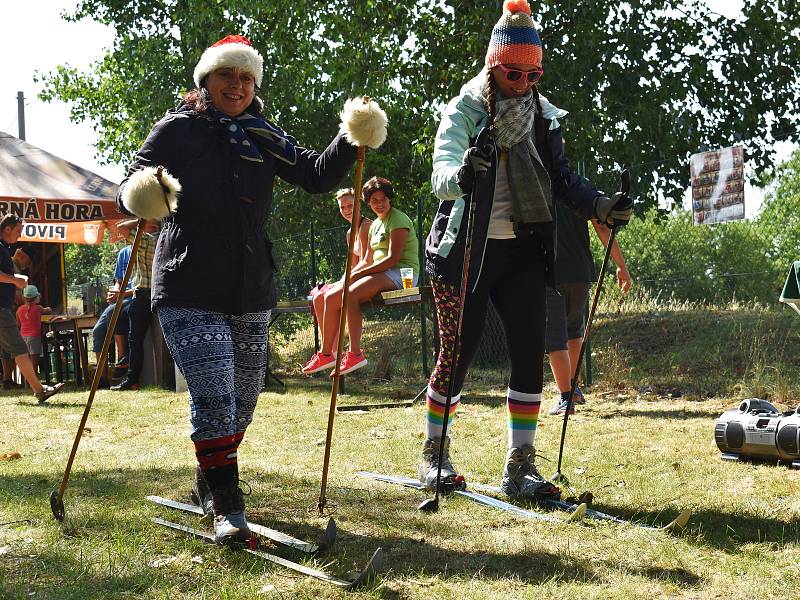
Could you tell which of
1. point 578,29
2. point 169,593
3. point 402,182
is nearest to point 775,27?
point 578,29

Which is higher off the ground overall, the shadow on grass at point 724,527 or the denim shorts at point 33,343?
the denim shorts at point 33,343

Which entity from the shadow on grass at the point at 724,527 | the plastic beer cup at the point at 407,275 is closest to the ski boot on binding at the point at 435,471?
the shadow on grass at the point at 724,527

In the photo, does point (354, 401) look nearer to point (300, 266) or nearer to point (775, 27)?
point (300, 266)

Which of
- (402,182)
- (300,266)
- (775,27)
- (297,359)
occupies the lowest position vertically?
(297,359)

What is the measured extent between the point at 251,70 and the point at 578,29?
29.5 ft

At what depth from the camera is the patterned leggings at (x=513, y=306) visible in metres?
4.31

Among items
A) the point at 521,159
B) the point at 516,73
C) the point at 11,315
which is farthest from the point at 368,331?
the point at 516,73

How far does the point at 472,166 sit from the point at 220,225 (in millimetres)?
1001

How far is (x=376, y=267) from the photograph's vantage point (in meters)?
8.27

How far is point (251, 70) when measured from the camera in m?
3.88

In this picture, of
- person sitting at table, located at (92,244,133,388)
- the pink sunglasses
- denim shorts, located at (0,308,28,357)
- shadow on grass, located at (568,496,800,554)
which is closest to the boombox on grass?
shadow on grass, located at (568,496,800,554)

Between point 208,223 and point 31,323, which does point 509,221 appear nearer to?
point 208,223

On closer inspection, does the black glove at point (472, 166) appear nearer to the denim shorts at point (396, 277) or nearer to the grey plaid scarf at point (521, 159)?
the grey plaid scarf at point (521, 159)

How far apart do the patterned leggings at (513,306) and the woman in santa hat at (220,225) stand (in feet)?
2.64
